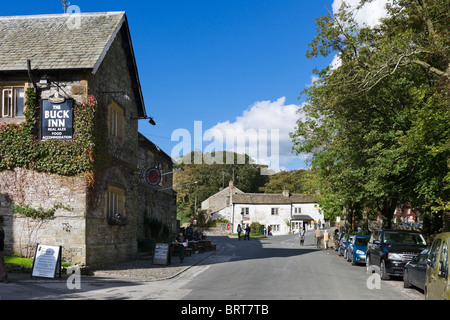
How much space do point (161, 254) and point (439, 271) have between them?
13.3 meters

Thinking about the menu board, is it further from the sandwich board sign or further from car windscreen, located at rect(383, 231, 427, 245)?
car windscreen, located at rect(383, 231, 427, 245)

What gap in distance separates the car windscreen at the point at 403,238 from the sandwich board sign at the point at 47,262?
11779 millimetres

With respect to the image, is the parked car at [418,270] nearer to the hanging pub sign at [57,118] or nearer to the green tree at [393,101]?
the green tree at [393,101]

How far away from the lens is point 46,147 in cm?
1717

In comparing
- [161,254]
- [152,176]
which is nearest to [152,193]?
[152,176]

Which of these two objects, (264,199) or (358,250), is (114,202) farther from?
(264,199)

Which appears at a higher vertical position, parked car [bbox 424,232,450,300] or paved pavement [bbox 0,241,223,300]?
parked car [bbox 424,232,450,300]

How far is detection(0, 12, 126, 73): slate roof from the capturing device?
57.3 feet

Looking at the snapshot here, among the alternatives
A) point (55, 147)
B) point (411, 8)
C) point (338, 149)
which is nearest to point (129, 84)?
point (55, 147)

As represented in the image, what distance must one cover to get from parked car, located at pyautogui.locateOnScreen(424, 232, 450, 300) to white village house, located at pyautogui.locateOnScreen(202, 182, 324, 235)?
70224 mm

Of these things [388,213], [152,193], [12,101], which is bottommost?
[388,213]

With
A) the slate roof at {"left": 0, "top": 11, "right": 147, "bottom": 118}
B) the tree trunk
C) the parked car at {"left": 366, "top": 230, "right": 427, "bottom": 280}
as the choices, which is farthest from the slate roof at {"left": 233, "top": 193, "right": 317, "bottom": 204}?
the parked car at {"left": 366, "top": 230, "right": 427, "bottom": 280}

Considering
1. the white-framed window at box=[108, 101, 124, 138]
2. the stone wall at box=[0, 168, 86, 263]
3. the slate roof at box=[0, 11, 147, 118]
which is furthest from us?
the white-framed window at box=[108, 101, 124, 138]

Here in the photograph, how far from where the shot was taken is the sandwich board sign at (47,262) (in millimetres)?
14672
